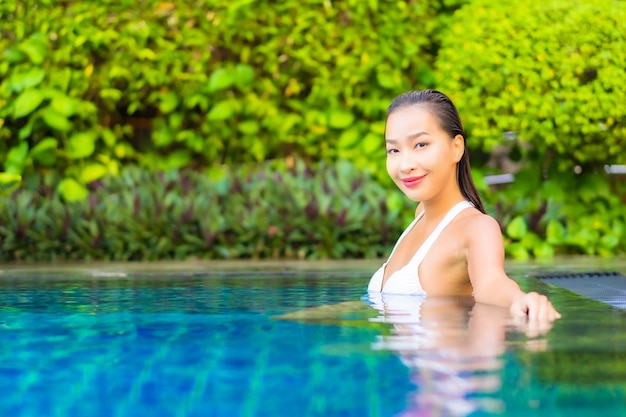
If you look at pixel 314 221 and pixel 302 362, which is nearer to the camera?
pixel 302 362

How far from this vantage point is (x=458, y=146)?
3.83 m

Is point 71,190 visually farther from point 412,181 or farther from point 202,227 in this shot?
point 412,181

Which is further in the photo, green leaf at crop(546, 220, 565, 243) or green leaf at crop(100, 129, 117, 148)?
green leaf at crop(100, 129, 117, 148)

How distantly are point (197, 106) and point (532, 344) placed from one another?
7.31m

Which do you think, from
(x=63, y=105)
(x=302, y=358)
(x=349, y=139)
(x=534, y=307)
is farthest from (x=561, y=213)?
(x=302, y=358)

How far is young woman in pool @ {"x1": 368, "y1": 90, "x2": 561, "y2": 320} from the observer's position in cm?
359

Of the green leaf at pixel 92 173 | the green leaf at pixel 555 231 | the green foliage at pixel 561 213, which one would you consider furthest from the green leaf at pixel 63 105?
the green leaf at pixel 555 231

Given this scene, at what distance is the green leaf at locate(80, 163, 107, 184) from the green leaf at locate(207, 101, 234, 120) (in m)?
1.06

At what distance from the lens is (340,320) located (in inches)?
135

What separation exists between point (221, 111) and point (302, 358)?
673 cm

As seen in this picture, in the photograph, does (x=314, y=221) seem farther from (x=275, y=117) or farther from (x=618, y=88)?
(x=618, y=88)

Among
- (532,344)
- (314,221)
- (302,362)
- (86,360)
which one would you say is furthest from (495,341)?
(314,221)

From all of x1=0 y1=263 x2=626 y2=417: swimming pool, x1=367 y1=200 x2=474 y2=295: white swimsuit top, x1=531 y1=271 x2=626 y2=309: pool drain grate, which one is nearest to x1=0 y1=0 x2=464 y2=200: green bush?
x1=531 y1=271 x2=626 y2=309: pool drain grate

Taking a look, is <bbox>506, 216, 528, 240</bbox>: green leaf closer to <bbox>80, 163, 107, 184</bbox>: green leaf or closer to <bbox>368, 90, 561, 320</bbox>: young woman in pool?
<bbox>80, 163, 107, 184</bbox>: green leaf
